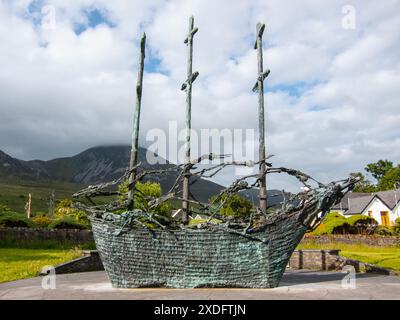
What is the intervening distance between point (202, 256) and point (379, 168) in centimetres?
6113

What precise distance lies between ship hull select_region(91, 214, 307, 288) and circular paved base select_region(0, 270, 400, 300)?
1.00 feet

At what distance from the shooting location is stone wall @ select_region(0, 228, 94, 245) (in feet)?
73.7

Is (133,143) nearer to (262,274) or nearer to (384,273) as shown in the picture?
(262,274)

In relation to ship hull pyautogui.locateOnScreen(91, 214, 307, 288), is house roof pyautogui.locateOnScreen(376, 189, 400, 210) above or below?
above

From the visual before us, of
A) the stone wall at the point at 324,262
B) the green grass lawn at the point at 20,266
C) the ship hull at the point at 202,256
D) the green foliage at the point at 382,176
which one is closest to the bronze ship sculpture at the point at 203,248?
the ship hull at the point at 202,256

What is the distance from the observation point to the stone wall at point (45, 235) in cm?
2245

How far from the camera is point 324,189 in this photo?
9867 millimetres

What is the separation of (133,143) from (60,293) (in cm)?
418

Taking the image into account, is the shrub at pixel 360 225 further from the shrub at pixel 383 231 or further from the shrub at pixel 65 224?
the shrub at pixel 65 224

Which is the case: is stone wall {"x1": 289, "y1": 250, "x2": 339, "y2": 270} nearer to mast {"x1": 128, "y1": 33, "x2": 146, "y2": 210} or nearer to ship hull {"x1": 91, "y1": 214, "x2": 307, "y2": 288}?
ship hull {"x1": 91, "y1": 214, "x2": 307, "y2": 288}

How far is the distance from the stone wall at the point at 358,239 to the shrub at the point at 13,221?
17.2 meters

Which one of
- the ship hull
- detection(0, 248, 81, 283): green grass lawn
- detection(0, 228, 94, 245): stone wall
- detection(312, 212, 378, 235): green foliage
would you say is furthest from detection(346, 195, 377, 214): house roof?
the ship hull

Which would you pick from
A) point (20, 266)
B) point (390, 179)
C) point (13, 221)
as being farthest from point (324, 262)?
point (390, 179)
